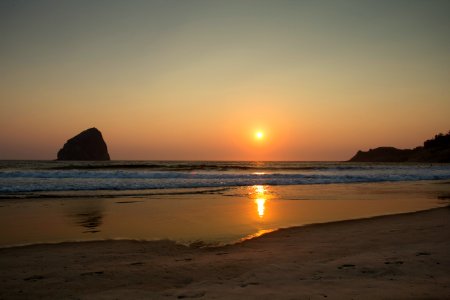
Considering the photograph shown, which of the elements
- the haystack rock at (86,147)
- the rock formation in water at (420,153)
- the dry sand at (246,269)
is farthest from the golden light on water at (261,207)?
the haystack rock at (86,147)

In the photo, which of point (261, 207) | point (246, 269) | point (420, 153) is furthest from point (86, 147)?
point (246, 269)

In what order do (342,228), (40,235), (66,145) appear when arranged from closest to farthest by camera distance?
(40,235), (342,228), (66,145)

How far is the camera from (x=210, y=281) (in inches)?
189

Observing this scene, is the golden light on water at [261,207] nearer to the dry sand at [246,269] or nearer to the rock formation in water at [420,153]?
the dry sand at [246,269]

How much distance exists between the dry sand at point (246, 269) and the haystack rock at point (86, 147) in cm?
16030

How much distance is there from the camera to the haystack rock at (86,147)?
155 m

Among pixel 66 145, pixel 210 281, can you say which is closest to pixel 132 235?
pixel 210 281

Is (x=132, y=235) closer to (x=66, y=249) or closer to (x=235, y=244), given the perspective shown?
(x=66, y=249)

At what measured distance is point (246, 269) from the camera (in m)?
5.34

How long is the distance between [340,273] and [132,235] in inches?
198

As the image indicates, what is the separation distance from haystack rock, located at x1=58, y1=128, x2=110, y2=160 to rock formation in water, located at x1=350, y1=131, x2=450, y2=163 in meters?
123

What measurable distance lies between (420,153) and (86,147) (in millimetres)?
137647

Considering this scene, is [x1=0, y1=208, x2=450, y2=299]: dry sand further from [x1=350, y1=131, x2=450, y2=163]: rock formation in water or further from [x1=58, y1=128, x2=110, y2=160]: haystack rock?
[x1=58, y1=128, x2=110, y2=160]: haystack rock

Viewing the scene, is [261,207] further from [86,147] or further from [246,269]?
[86,147]
